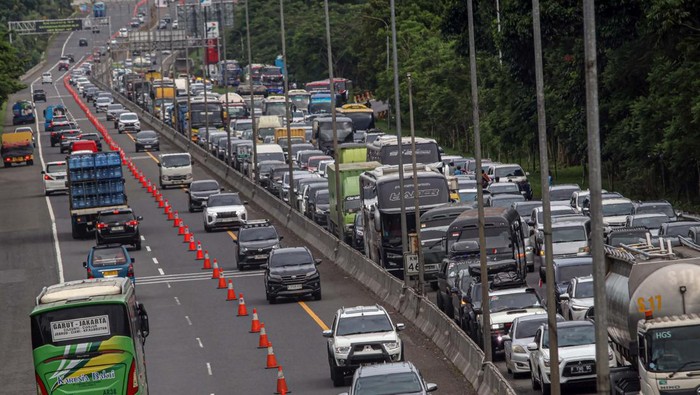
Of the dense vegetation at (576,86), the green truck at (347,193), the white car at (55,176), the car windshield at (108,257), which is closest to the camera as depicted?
the car windshield at (108,257)

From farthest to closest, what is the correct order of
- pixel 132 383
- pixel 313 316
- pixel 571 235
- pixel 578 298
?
pixel 571 235, pixel 313 316, pixel 578 298, pixel 132 383

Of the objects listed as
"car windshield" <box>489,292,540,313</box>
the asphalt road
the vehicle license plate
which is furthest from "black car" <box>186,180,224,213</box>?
the vehicle license plate

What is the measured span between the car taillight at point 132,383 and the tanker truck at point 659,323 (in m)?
8.30

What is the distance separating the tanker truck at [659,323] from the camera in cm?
2606

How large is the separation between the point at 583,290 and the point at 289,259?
13.5m

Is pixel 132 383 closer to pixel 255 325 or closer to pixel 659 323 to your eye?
pixel 659 323

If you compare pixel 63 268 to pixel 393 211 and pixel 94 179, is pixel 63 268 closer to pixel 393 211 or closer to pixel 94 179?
pixel 94 179

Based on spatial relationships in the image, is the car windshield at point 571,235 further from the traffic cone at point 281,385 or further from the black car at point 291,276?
the traffic cone at point 281,385

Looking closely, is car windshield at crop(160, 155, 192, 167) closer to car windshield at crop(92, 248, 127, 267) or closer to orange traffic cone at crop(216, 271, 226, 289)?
orange traffic cone at crop(216, 271, 226, 289)

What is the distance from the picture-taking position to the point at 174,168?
282 feet

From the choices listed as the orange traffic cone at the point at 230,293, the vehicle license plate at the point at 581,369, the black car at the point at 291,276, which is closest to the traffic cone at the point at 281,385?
the vehicle license plate at the point at 581,369

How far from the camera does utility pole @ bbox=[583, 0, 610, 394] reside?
21.7 meters

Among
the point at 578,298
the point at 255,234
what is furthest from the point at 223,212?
the point at 578,298

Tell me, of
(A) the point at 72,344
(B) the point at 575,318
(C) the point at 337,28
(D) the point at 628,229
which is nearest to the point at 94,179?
(D) the point at 628,229
